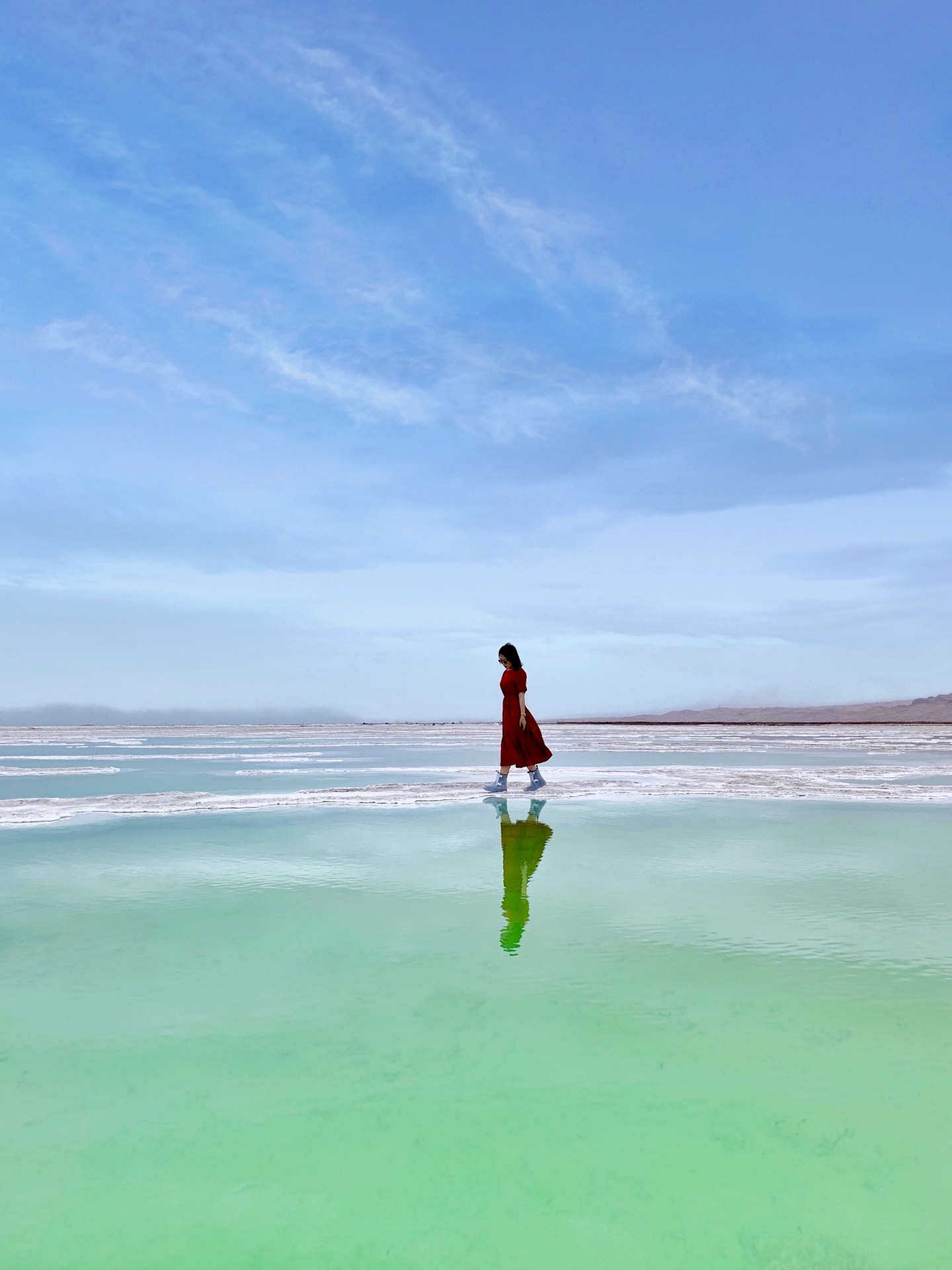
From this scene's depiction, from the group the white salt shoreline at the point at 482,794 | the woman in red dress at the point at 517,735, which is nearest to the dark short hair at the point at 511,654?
the woman in red dress at the point at 517,735

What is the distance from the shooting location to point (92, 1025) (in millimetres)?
3148

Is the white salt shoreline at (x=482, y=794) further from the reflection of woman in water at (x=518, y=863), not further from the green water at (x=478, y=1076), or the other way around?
the green water at (x=478, y=1076)

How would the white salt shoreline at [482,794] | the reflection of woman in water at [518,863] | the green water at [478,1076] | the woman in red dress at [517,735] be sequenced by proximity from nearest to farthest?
the green water at [478,1076]
the reflection of woman in water at [518,863]
the white salt shoreline at [482,794]
the woman in red dress at [517,735]

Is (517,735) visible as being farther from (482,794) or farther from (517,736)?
(482,794)

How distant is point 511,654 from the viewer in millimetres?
12070

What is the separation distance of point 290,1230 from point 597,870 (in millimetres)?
4282

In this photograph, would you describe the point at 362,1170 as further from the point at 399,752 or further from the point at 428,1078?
the point at 399,752

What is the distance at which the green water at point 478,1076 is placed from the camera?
1965mm

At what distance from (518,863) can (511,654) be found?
5.86 meters

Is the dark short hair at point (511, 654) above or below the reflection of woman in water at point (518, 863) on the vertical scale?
above

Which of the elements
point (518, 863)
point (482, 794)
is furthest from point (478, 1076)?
point (482, 794)

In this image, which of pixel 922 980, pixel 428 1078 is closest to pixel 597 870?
pixel 922 980

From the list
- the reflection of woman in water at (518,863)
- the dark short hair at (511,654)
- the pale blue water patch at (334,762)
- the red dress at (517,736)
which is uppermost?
the dark short hair at (511,654)

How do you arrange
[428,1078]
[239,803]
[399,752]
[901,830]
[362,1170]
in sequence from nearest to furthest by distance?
[362,1170]
[428,1078]
[901,830]
[239,803]
[399,752]
